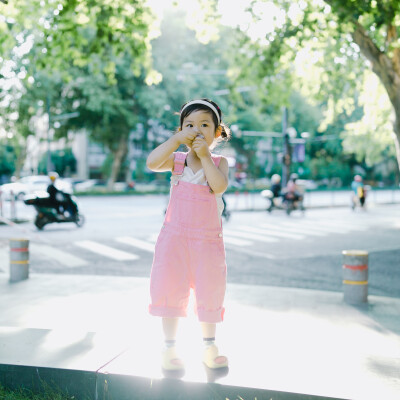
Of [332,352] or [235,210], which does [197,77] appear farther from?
[332,352]

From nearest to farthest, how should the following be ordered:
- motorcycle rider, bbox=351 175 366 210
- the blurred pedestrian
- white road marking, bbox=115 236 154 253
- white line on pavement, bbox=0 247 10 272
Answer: white line on pavement, bbox=0 247 10 272, white road marking, bbox=115 236 154 253, the blurred pedestrian, motorcycle rider, bbox=351 175 366 210

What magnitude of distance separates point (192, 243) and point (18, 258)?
4.48 metres

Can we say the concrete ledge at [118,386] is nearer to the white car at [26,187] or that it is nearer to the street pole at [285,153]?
the street pole at [285,153]

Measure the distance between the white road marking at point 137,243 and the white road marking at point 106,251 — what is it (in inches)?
23.7

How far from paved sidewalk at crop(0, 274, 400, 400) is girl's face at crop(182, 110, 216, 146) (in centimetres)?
140

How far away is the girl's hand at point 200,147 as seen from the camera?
9.98ft

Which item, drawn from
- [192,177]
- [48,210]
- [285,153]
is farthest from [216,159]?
[285,153]

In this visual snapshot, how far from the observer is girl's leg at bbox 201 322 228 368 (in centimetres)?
316

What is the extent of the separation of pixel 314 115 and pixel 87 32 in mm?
27818

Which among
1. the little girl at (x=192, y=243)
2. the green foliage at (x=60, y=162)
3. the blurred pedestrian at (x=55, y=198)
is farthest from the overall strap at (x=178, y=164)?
the green foliage at (x=60, y=162)

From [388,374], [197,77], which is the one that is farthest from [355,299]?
[197,77]

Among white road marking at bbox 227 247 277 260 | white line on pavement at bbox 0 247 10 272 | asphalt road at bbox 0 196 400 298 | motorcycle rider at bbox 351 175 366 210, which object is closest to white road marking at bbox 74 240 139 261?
asphalt road at bbox 0 196 400 298

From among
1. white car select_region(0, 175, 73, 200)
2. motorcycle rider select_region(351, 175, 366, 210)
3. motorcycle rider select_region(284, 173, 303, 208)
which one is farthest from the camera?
white car select_region(0, 175, 73, 200)

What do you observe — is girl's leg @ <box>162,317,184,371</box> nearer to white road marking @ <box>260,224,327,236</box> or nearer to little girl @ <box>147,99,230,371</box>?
little girl @ <box>147,99,230,371</box>
